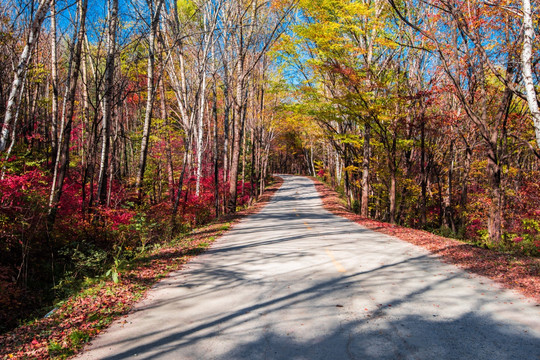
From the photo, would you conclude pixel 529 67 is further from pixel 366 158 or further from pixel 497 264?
pixel 366 158

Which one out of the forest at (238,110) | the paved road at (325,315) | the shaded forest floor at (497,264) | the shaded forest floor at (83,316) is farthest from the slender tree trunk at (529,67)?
the shaded forest floor at (83,316)

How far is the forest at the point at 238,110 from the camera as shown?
7.84 m

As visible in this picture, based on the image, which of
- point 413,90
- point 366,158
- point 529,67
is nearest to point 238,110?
point 366,158

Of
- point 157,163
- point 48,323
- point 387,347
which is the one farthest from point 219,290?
point 157,163

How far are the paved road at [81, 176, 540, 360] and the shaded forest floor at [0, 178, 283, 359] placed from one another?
0.28m

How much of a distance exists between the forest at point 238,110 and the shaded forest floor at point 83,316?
46 cm

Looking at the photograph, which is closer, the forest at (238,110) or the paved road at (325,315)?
the paved road at (325,315)

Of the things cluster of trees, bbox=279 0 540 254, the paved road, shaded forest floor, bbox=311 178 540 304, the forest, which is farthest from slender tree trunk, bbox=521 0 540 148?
cluster of trees, bbox=279 0 540 254

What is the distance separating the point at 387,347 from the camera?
3.59m

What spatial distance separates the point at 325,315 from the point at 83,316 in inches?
138

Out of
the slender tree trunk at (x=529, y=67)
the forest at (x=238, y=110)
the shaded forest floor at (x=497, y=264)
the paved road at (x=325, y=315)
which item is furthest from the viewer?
the forest at (x=238, y=110)

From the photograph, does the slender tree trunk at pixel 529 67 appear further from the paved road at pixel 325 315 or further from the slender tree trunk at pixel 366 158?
the slender tree trunk at pixel 366 158

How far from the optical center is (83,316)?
4816mm

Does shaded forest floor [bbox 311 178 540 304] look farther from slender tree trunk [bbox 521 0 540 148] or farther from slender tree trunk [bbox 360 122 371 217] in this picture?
slender tree trunk [bbox 360 122 371 217]
